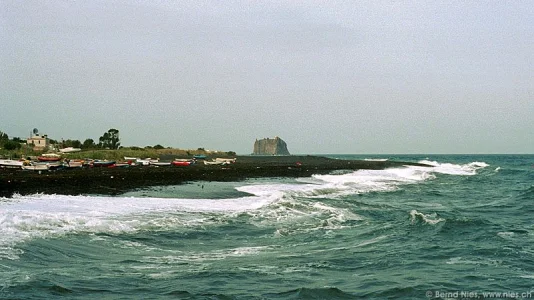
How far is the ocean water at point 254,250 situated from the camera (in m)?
11.4

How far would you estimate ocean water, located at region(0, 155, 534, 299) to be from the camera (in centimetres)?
1144

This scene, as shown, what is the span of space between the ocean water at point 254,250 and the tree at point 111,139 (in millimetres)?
83154

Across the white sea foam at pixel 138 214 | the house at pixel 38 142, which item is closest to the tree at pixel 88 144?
the house at pixel 38 142

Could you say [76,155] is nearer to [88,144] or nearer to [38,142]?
[38,142]

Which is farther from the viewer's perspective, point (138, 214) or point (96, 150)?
point (96, 150)

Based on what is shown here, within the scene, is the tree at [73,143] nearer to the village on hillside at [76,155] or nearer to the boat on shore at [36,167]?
the village on hillside at [76,155]

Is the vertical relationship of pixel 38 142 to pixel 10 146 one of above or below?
above

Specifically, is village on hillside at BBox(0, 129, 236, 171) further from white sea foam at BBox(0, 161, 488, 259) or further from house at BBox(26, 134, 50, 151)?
white sea foam at BBox(0, 161, 488, 259)

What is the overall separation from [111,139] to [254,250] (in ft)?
326

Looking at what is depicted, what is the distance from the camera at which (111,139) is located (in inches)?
4341

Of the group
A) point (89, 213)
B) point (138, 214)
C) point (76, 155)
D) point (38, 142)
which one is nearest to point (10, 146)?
point (76, 155)

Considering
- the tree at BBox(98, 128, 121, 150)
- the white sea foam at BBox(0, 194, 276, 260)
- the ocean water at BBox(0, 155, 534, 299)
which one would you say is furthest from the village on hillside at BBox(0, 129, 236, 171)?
the ocean water at BBox(0, 155, 534, 299)

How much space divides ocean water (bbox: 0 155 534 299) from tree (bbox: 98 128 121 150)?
83.2 metres

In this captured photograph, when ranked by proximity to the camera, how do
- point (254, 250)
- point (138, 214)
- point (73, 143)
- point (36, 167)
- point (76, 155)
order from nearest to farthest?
point (254, 250), point (138, 214), point (36, 167), point (76, 155), point (73, 143)
